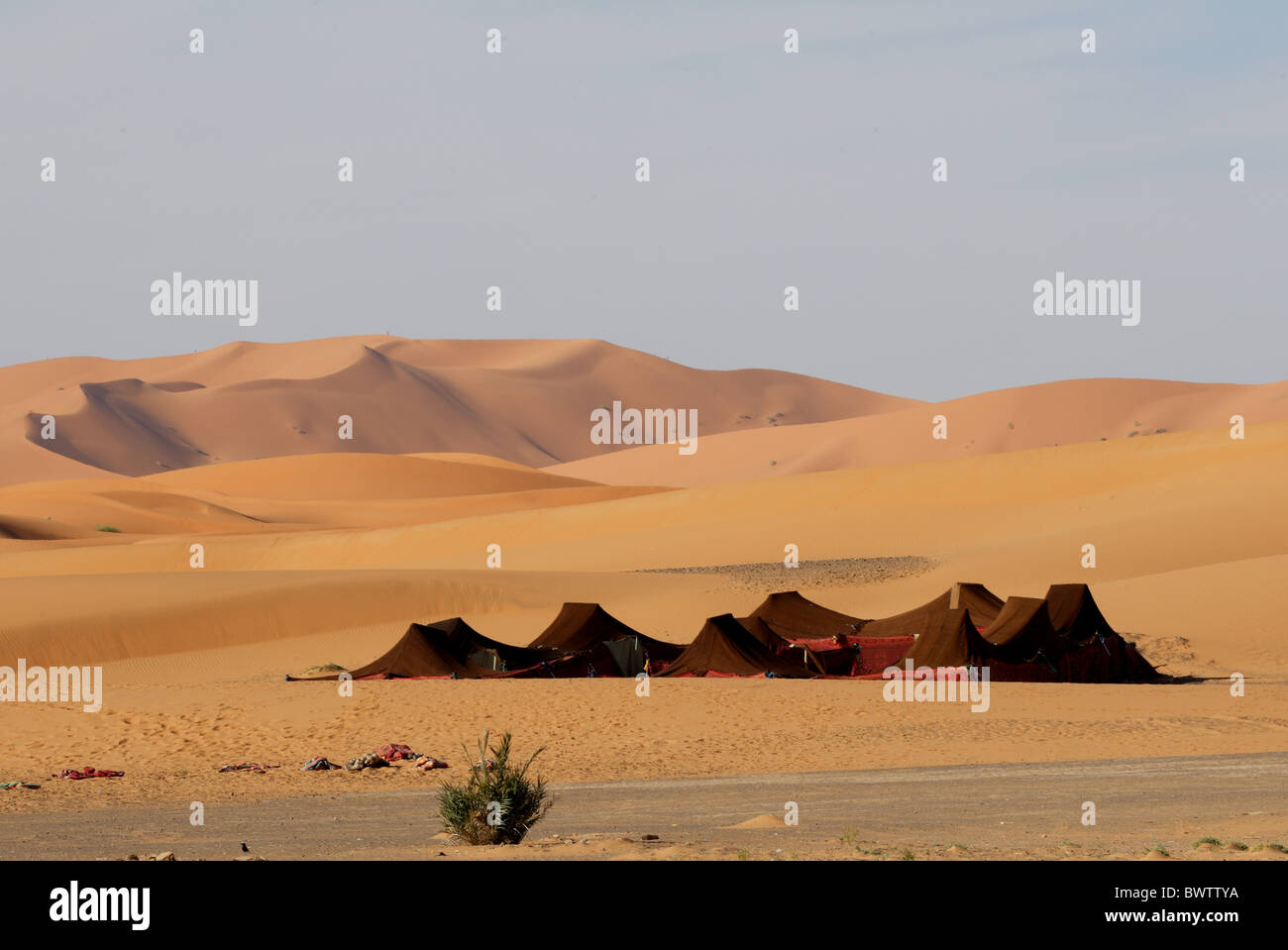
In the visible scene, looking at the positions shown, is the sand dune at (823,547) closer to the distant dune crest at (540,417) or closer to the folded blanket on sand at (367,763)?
the folded blanket on sand at (367,763)

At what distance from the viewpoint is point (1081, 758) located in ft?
64.2

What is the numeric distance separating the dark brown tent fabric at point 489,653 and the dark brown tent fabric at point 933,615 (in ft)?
19.8

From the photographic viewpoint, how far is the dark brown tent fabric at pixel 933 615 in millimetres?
28016

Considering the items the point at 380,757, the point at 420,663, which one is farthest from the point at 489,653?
the point at 380,757

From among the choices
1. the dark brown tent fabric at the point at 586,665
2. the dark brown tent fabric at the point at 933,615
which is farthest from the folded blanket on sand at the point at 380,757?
the dark brown tent fabric at the point at 933,615

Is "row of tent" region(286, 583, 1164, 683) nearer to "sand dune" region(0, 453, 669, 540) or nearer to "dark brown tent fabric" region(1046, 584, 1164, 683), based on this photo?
"dark brown tent fabric" region(1046, 584, 1164, 683)

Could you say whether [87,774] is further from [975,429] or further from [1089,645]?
[975,429]

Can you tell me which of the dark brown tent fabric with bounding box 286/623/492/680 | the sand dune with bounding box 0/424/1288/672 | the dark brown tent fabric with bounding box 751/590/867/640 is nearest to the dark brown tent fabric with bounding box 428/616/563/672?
the dark brown tent fabric with bounding box 286/623/492/680

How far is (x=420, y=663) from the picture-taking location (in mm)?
28219

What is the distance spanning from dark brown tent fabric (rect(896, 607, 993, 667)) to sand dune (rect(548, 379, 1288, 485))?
9631 cm

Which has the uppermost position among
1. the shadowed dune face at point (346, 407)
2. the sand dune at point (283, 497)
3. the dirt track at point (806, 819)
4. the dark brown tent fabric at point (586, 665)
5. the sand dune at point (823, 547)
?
the shadowed dune face at point (346, 407)
